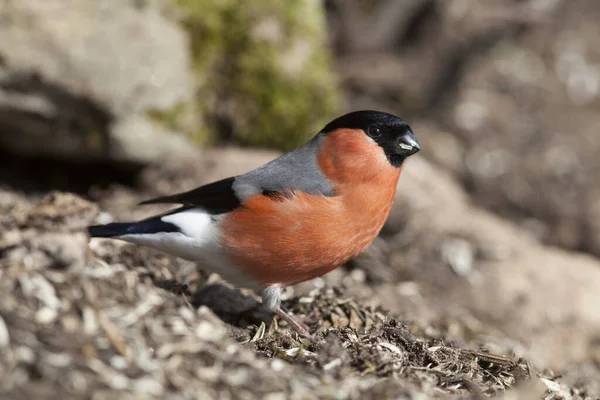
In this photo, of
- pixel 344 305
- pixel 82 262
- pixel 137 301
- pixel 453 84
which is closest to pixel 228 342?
pixel 137 301

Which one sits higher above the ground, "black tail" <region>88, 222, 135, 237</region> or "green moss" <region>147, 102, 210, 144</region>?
"green moss" <region>147, 102, 210, 144</region>

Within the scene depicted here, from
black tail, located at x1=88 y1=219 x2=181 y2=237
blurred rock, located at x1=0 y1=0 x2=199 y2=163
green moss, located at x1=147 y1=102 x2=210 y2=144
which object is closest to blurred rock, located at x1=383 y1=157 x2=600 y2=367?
green moss, located at x1=147 y1=102 x2=210 y2=144

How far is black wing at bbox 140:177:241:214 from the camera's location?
14.9ft

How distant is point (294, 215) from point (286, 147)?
134 inches

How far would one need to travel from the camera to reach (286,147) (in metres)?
7.65

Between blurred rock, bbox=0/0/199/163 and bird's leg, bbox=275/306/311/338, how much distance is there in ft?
9.32

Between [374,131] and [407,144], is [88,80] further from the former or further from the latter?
[407,144]

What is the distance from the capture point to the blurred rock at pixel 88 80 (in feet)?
20.9

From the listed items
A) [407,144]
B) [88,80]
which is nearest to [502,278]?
[407,144]

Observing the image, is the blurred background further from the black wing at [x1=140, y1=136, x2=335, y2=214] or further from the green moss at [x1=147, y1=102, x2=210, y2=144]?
the black wing at [x1=140, y1=136, x2=335, y2=214]

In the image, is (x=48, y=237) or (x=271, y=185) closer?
(x=48, y=237)

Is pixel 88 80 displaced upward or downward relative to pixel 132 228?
upward

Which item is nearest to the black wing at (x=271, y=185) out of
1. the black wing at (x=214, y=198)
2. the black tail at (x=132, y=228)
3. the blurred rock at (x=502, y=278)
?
the black wing at (x=214, y=198)

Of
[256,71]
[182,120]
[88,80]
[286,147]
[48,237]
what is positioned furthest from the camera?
[286,147]
